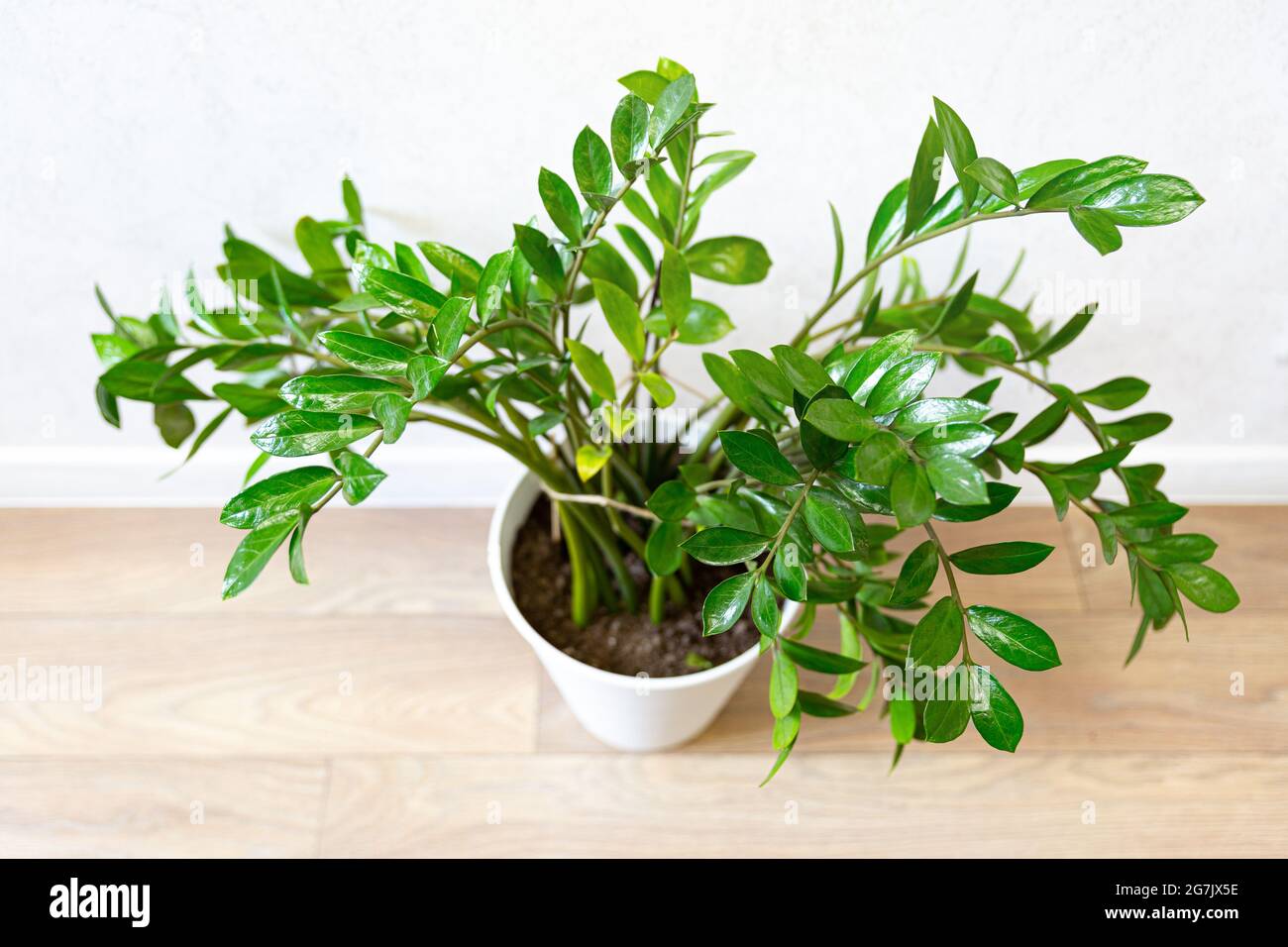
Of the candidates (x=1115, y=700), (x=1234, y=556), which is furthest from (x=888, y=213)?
(x=1234, y=556)

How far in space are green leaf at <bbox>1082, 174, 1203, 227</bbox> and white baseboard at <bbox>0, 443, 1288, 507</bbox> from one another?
759 mm

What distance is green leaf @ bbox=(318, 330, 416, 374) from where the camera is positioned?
588 mm

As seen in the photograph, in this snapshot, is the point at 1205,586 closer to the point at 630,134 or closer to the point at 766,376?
the point at 766,376

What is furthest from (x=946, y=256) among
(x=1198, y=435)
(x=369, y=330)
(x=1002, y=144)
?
(x=369, y=330)

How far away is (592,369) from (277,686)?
2.19 feet

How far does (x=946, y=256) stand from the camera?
3.39 feet

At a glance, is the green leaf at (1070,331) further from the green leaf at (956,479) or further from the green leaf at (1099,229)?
the green leaf at (956,479)

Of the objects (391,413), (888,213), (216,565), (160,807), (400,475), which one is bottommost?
(160,807)

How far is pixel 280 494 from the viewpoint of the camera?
0.57 m

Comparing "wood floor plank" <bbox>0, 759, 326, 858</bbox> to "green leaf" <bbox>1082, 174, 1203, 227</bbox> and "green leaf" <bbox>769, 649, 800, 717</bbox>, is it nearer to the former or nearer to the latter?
"green leaf" <bbox>769, 649, 800, 717</bbox>

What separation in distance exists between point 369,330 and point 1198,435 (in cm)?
100

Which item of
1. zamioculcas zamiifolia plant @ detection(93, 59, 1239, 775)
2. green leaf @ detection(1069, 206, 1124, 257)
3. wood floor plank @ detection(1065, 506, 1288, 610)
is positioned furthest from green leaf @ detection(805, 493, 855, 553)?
wood floor plank @ detection(1065, 506, 1288, 610)

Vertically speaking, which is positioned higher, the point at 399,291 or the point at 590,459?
the point at 399,291

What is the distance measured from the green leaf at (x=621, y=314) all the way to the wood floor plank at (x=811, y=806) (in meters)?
0.56
